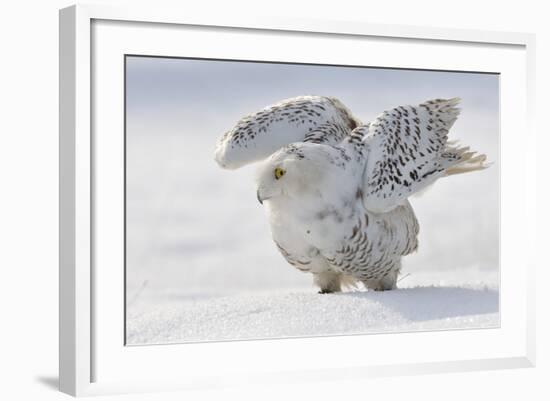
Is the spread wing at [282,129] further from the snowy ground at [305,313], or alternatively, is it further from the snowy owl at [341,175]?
the snowy ground at [305,313]

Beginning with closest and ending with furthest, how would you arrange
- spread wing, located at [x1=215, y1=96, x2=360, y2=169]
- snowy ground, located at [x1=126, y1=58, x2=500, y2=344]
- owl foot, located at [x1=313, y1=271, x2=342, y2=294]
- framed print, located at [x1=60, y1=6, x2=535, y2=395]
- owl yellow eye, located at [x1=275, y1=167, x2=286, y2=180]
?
framed print, located at [x1=60, y1=6, x2=535, y2=395] → snowy ground, located at [x1=126, y1=58, x2=500, y2=344] → owl yellow eye, located at [x1=275, y1=167, x2=286, y2=180] → spread wing, located at [x1=215, y1=96, x2=360, y2=169] → owl foot, located at [x1=313, y1=271, x2=342, y2=294]

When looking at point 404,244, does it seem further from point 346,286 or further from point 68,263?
point 68,263

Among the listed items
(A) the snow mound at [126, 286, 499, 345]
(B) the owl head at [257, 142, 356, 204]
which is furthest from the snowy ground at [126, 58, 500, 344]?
(B) the owl head at [257, 142, 356, 204]

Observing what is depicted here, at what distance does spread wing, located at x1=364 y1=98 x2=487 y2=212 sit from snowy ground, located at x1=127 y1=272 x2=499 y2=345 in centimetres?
38

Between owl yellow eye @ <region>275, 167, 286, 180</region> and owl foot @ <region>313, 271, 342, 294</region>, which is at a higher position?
owl yellow eye @ <region>275, 167, 286, 180</region>

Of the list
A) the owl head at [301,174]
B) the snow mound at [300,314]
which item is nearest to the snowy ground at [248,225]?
the snow mound at [300,314]

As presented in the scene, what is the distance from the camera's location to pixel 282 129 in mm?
3400

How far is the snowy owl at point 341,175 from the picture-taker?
3246mm

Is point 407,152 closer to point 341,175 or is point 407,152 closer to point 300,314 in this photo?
point 341,175

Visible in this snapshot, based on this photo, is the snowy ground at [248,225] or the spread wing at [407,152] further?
the spread wing at [407,152]

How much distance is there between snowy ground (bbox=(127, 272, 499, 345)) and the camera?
3.08 m

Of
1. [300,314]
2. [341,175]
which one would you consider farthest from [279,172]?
[300,314]

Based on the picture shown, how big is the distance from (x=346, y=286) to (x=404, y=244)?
287 millimetres

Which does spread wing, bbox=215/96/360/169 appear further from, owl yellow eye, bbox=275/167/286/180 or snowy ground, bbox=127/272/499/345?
snowy ground, bbox=127/272/499/345
